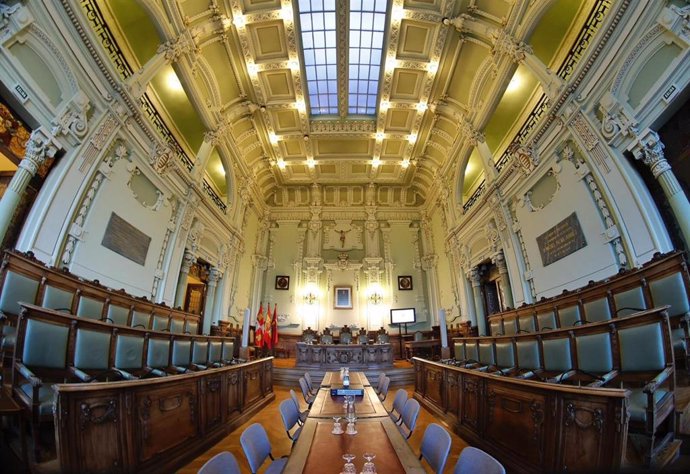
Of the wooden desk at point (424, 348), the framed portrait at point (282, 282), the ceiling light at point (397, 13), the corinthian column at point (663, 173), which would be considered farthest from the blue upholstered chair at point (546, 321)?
the framed portrait at point (282, 282)

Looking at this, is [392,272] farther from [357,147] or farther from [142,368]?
[142,368]

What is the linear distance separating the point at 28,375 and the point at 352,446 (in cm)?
237

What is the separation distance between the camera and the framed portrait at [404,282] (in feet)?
37.9

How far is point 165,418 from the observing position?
2.39 meters

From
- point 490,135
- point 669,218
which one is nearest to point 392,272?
point 490,135

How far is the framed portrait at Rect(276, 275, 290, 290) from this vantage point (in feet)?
37.9

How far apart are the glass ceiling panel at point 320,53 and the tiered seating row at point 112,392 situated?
26.3ft

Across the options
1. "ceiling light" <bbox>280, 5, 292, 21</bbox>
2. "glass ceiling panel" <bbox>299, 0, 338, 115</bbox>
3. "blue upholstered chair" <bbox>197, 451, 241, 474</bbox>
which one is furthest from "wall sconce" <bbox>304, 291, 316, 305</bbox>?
"blue upholstered chair" <bbox>197, 451, 241, 474</bbox>

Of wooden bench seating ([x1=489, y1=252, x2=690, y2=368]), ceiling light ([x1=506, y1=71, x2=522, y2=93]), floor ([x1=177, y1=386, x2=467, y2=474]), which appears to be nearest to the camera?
floor ([x1=177, y1=386, x2=467, y2=474])

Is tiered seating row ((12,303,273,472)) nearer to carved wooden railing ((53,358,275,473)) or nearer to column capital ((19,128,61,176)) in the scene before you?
carved wooden railing ((53,358,275,473))

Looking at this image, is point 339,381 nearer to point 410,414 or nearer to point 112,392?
point 410,414

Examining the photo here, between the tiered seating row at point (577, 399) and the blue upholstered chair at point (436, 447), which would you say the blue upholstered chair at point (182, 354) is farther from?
the tiered seating row at point (577, 399)

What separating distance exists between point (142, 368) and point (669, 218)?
23.4 feet

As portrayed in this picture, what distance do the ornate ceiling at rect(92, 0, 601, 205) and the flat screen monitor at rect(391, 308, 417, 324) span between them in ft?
16.1
